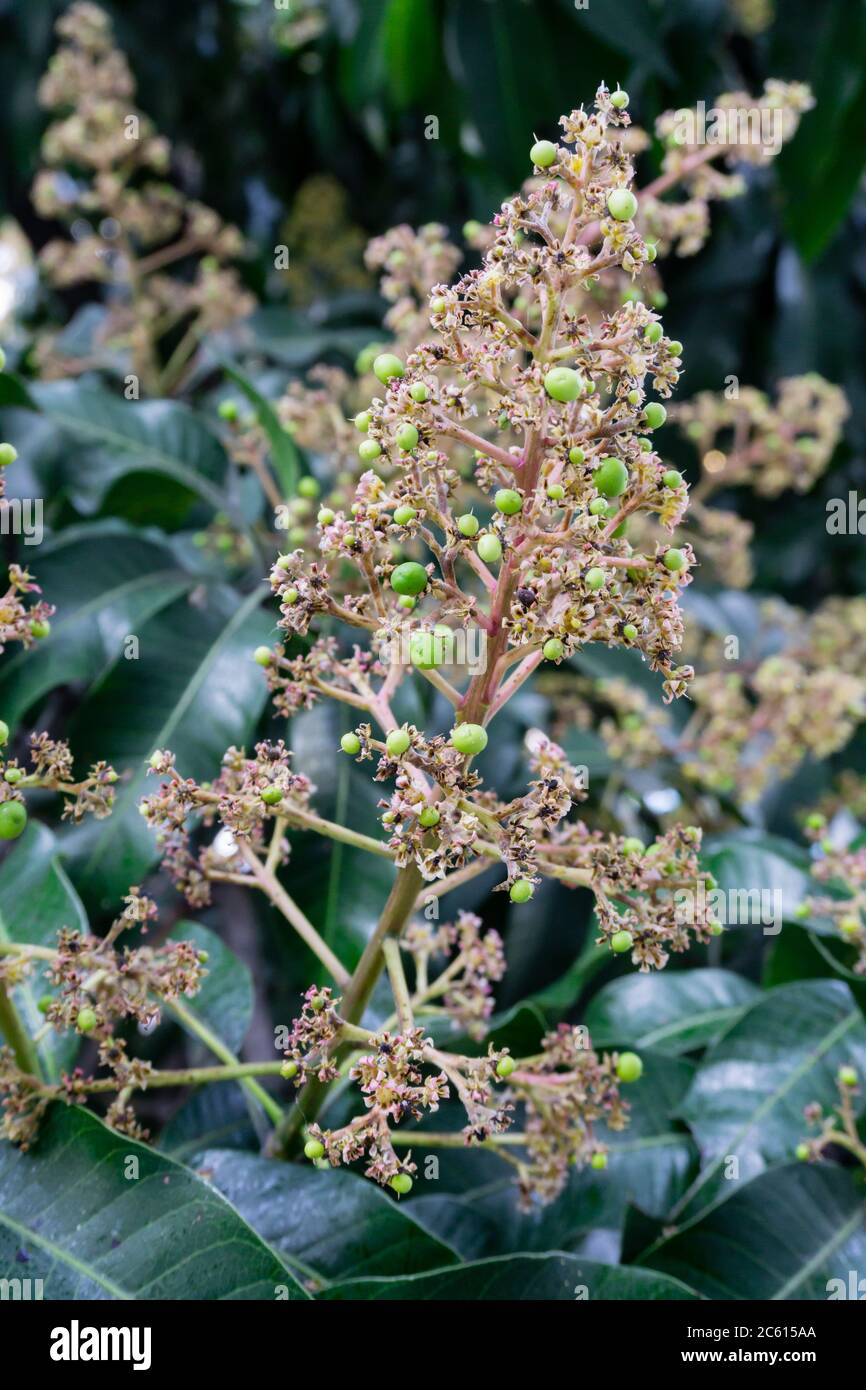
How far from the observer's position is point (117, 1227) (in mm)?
685

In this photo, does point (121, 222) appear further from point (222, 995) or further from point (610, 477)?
point (610, 477)

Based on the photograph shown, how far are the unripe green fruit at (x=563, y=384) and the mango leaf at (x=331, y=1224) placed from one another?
525mm

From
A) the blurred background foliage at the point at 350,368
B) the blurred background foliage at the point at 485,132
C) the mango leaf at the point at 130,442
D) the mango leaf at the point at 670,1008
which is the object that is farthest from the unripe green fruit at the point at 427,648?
the blurred background foliage at the point at 485,132

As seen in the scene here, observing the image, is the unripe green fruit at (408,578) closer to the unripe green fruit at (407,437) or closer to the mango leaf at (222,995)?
the unripe green fruit at (407,437)

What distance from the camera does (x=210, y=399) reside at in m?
1.80

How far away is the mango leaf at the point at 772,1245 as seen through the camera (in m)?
0.84

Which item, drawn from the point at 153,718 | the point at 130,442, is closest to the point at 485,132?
the point at 130,442

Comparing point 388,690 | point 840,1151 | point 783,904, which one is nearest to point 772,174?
point 783,904

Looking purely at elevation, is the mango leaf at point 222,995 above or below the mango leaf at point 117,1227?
above

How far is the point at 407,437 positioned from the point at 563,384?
0.25 feet

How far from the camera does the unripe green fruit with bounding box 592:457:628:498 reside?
557 mm

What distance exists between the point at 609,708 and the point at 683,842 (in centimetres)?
110

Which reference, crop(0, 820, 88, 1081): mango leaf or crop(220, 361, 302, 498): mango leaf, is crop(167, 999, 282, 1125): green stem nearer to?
crop(0, 820, 88, 1081): mango leaf
